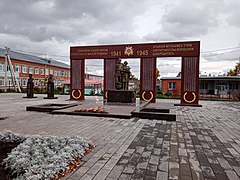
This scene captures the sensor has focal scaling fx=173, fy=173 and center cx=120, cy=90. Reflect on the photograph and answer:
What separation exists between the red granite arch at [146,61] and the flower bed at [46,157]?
1047 centimetres

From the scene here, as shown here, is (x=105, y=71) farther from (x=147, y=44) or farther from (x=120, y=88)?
(x=147, y=44)

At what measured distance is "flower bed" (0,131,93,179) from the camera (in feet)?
7.42

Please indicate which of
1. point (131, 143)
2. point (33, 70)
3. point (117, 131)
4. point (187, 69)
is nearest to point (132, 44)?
point (187, 69)

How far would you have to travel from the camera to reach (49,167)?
231 centimetres

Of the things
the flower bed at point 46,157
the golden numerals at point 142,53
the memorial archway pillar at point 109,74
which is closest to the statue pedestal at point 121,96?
the memorial archway pillar at point 109,74

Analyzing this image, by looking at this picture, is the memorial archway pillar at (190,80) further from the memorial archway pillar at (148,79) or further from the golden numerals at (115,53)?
the golden numerals at (115,53)

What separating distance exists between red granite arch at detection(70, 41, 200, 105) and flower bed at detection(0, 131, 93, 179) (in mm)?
10474

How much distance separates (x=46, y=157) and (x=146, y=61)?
11.7 meters

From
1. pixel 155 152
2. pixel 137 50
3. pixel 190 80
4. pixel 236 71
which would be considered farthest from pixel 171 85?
pixel 155 152

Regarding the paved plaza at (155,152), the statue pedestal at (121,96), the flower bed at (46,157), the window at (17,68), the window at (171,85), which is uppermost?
the window at (17,68)

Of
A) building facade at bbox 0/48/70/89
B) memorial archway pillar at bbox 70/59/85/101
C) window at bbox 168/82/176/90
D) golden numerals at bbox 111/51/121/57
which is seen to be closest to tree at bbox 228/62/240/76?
window at bbox 168/82/176/90

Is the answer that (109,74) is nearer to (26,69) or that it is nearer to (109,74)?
(109,74)

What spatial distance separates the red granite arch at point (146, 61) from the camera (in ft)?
40.0

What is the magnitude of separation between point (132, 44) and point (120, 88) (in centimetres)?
381
